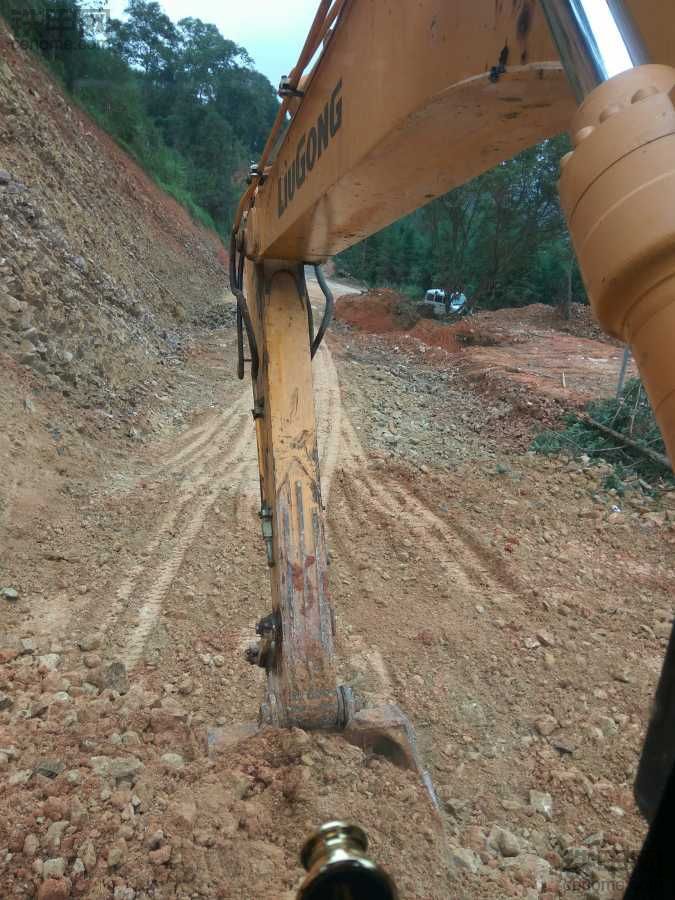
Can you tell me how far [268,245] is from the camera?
276 centimetres

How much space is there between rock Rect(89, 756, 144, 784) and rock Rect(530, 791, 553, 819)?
1935 mm

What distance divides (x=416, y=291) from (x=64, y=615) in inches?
1146

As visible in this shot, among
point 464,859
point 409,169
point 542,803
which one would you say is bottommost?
point 542,803

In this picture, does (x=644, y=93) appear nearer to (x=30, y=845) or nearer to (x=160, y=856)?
(x=160, y=856)

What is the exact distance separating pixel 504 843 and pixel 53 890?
1.82 meters

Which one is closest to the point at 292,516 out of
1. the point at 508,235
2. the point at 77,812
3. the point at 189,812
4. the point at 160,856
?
the point at 189,812

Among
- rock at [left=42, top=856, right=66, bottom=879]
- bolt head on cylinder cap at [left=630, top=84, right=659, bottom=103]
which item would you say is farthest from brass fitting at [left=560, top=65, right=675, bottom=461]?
rock at [left=42, top=856, right=66, bottom=879]

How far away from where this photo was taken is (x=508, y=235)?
918 inches

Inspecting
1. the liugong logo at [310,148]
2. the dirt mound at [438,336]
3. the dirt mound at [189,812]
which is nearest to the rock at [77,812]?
the dirt mound at [189,812]

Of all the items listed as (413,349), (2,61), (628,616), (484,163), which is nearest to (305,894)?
(484,163)

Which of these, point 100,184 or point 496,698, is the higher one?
point 100,184

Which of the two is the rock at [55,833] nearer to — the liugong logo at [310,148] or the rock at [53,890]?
the rock at [53,890]

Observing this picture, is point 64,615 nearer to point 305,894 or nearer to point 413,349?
point 305,894

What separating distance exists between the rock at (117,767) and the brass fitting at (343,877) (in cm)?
225
